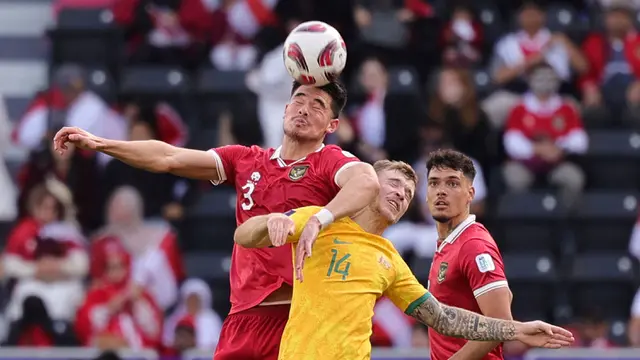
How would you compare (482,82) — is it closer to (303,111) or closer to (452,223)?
(452,223)

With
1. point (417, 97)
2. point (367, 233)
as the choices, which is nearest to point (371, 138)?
point (417, 97)

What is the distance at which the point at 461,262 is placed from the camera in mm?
7375

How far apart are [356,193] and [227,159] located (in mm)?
1171

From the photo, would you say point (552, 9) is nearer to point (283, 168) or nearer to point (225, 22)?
point (225, 22)

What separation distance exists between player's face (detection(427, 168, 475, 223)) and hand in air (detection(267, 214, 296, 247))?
5.14 ft

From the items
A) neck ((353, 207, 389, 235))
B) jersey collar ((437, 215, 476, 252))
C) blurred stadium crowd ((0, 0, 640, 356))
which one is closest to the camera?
neck ((353, 207, 389, 235))

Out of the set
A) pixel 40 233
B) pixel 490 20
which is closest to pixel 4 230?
pixel 40 233

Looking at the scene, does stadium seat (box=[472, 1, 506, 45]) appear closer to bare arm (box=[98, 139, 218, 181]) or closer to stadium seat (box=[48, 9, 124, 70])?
stadium seat (box=[48, 9, 124, 70])

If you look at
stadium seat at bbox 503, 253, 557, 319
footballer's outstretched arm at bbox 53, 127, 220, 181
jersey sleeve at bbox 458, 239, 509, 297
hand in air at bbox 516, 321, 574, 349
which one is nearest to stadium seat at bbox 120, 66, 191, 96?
stadium seat at bbox 503, 253, 557, 319

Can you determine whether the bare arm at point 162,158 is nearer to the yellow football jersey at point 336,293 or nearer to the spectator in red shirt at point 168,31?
the yellow football jersey at point 336,293

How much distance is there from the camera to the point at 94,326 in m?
12.5

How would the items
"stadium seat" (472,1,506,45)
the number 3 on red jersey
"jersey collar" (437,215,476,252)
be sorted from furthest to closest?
"stadium seat" (472,1,506,45)
"jersey collar" (437,215,476,252)
the number 3 on red jersey

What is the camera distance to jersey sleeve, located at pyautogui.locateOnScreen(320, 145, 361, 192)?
702 centimetres

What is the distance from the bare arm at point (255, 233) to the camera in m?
6.31
